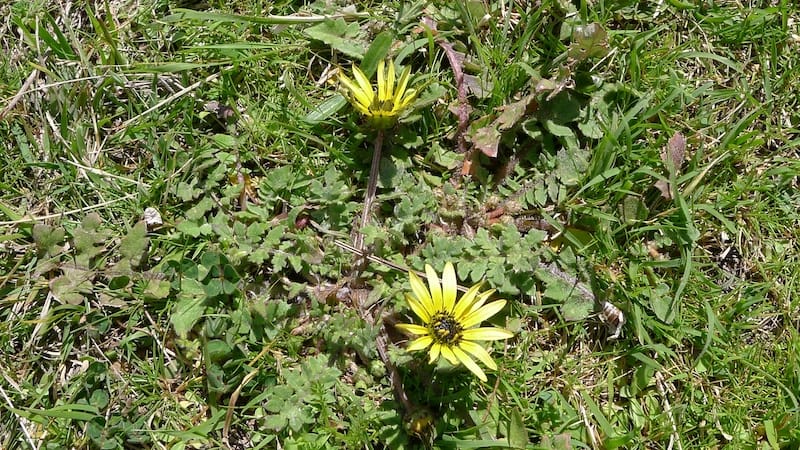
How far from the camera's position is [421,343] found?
2.94 metres

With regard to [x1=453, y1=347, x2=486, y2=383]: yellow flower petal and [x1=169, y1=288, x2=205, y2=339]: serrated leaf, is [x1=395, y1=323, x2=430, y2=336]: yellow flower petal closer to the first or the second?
[x1=453, y1=347, x2=486, y2=383]: yellow flower petal

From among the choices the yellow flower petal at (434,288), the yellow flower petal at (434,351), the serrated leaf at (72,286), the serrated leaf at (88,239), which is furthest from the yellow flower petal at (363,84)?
the serrated leaf at (72,286)

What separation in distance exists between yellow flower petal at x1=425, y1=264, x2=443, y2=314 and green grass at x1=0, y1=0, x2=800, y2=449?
0.46 ft

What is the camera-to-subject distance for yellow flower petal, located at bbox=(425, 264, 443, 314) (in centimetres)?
312

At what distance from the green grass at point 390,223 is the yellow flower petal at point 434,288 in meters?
0.14

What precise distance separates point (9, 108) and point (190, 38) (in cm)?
93

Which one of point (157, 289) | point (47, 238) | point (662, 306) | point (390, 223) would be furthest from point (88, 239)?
point (662, 306)

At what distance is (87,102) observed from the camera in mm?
3678

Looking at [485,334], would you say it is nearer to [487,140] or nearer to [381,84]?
[487,140]

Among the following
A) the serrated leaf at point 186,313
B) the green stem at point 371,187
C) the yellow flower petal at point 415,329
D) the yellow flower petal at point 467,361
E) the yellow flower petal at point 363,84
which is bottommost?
the serrated leaf at point 186,313

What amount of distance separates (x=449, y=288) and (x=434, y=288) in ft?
0.21

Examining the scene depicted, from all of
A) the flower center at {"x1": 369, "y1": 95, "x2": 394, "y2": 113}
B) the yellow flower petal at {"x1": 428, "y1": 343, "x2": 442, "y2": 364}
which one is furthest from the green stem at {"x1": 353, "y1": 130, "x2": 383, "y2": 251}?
the yellow flower petal at {"x1": 428, "y1": 343, "x2": 442, "y2": 364}

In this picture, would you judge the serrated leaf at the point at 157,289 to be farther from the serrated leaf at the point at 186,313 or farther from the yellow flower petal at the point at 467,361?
the yellow flower petal at the point at 467,361

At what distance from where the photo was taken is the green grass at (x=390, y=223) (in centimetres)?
334
